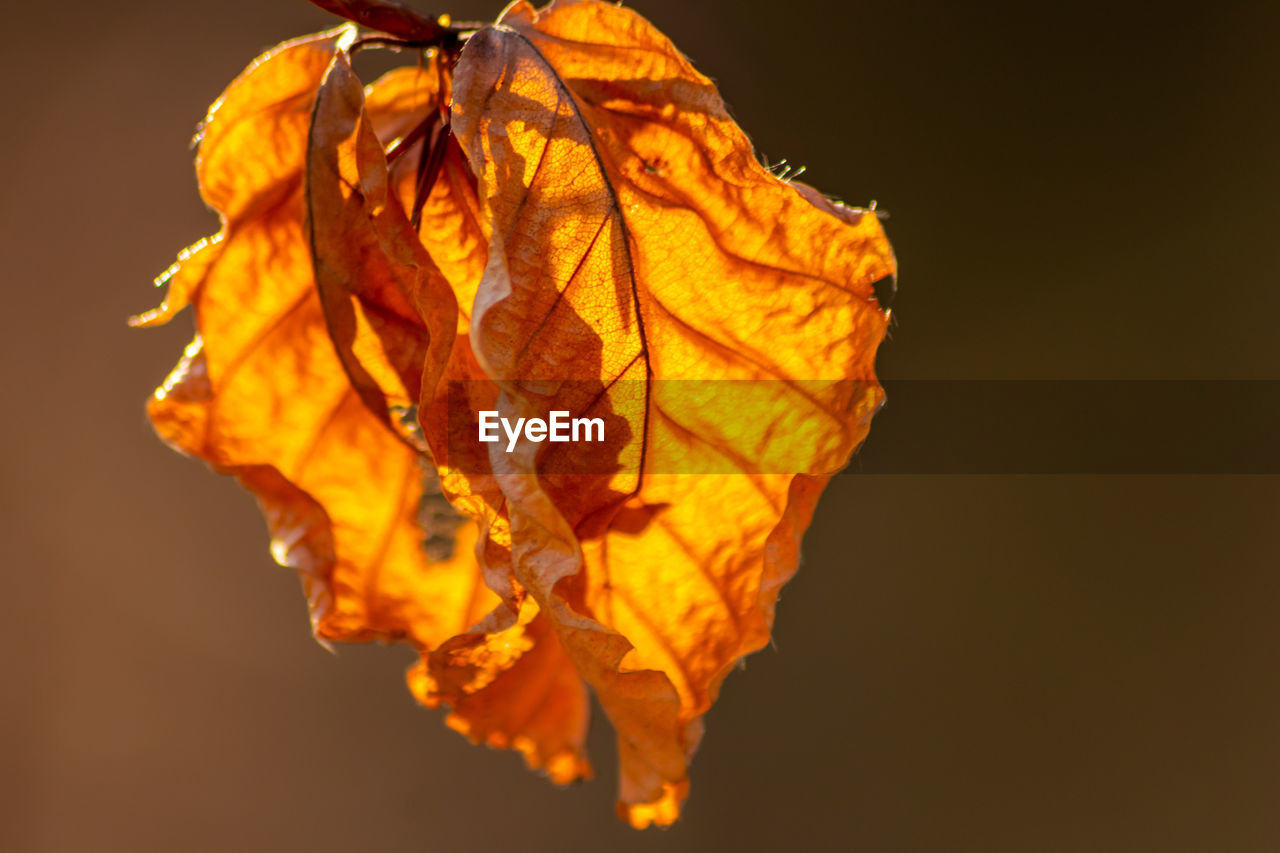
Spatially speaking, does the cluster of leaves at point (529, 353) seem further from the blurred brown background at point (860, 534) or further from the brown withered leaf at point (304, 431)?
the blurred brown background at point (860, 534)

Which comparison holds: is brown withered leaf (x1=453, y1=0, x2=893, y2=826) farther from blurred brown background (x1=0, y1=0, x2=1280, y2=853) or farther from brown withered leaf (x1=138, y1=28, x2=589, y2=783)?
blurred brown background (x1=0, y1=0, x2=1280, y2=853)

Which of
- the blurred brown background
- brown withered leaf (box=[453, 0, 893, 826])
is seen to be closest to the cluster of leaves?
brown withered leaf (box=[453, 0, 893, 826])

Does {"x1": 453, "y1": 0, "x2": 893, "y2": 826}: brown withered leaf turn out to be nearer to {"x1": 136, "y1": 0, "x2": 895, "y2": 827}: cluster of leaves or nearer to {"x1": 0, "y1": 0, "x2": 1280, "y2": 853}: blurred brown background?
{"x1": 136, "y1": 0, "x2": 895, "y2": 827}: cluster of leaves

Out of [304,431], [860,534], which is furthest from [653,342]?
[860,534]

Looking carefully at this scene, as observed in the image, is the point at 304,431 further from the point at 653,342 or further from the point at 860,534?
the point at 860,534

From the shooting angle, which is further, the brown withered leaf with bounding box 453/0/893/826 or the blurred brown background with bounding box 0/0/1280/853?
the blurred brown background with bounding box 0/0/1280/853

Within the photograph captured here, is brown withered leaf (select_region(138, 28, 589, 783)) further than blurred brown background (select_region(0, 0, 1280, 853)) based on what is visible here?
No

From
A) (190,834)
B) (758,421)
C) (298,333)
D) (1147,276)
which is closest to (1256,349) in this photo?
(1147,276)
